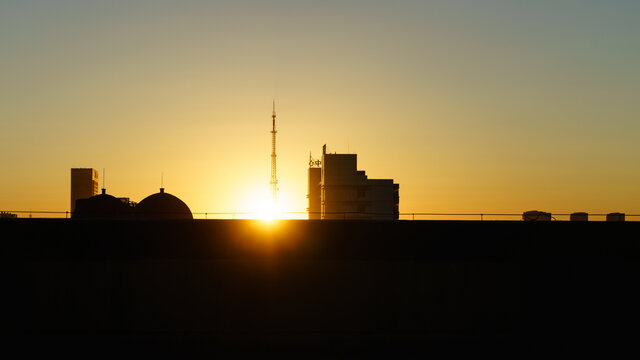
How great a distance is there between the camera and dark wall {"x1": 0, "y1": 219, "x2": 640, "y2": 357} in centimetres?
3503

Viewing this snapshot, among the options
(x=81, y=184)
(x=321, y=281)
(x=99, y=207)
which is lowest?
(x=321, y=281)

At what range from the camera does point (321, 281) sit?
118 ft

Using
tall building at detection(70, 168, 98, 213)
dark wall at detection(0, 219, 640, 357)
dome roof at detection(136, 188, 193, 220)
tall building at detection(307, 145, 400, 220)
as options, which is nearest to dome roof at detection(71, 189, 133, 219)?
dome roof at detection(136, 188, 193, 220)

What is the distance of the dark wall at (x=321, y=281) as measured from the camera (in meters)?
35.0

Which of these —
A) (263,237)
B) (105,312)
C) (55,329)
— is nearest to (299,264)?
(263,237)

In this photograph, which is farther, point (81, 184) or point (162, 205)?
point (81, 184)

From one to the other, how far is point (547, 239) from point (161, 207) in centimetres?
4158

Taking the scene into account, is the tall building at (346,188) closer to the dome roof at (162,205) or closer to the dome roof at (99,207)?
the dome roof at (162,205)

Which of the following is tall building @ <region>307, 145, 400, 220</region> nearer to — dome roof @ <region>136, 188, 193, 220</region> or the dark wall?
dome roof @ <region>136, 188, 193, 220</region>

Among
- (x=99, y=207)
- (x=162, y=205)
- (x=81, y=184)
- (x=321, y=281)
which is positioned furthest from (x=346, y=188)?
(x=321, y=281)

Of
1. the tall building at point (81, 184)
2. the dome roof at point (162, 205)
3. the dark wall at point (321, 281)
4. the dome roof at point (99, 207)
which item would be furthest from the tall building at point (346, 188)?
the dark wall at point (321, 281)

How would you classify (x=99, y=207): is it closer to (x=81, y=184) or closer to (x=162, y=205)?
(x=162, y=205)

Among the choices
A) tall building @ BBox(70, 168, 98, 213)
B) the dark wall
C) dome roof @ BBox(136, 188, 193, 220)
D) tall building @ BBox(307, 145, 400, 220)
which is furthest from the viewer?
tall building @ BBox(307, 145, 400, 220)

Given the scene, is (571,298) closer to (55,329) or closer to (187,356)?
(187,356)
